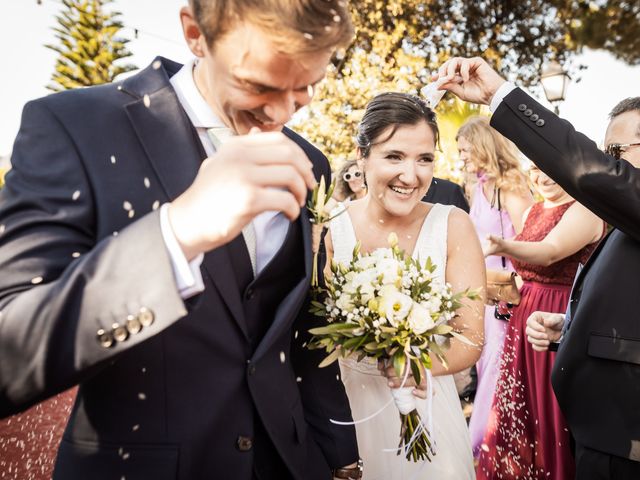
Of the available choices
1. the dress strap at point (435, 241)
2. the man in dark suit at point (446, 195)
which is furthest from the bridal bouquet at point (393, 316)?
the man in dark suit at point (446, 195)

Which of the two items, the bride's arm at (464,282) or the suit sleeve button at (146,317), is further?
the bride's arm at (464,282)

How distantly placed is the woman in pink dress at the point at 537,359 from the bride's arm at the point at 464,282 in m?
0.89

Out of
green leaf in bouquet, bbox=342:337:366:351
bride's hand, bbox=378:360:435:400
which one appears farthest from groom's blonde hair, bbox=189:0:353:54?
bride's hand, bbox=378:360:435:400

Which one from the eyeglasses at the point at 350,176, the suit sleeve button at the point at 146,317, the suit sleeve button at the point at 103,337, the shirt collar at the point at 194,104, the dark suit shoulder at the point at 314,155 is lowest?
the eyeglasses at the point at 350,176

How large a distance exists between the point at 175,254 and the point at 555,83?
37.2 feet

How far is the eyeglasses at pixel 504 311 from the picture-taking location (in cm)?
472

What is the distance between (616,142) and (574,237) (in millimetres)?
1521

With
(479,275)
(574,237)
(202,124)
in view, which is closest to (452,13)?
(574,237)

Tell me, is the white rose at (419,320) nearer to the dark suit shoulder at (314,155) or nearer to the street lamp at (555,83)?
the dark suit shoulder at (314,155)

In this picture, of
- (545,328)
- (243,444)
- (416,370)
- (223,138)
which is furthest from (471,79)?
(243,444)

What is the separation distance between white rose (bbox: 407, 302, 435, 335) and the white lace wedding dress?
61cm

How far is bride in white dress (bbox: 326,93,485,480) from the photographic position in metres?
2.95

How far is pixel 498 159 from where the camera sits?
18.9 feet

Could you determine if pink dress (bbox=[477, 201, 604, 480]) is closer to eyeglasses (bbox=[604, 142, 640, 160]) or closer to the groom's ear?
eyeglasses (bbox=[604, 142, 640, 160])
